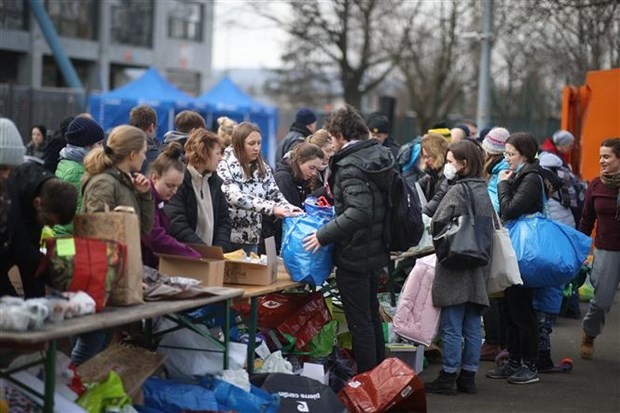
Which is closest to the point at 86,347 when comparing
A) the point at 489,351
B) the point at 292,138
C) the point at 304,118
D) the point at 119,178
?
the point at 119,178

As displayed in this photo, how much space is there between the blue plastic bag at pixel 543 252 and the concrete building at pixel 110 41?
30.0 m

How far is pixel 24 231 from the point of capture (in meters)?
5.87

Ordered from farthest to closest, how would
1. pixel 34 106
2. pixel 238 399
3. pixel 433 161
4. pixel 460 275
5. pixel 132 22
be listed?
1. pixel 132 22
2. pixel 34 106
3. pixel 433 161
4. pixel 460 275
5. pixel 238 399

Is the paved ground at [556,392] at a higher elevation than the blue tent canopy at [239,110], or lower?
lower

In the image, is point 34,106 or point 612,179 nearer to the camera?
point 612,179

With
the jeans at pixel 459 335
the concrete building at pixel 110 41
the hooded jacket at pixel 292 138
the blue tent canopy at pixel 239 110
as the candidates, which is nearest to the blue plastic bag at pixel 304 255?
the jeans at pixel 459 335

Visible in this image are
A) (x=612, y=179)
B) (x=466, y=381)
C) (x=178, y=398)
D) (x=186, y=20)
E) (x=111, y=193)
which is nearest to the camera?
(x=111, y=193)

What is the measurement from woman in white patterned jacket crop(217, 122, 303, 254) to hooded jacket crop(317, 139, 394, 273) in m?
0.84

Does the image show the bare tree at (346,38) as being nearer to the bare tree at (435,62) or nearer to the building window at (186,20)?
the bare tree at (435,62)

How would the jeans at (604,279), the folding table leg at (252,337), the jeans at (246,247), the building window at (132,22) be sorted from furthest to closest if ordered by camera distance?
1. the building window at (132,22)
2. the jeans at (604,279)
3. the jeans at (246,247)
4. the folding table leg at (252,337)

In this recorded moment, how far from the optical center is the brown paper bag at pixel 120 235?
614cm

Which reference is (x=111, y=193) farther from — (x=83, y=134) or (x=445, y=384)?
(x=445, y=384)

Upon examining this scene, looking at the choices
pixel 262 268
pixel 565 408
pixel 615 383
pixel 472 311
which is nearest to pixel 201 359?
pixel 262 268

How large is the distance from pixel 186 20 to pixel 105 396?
42.8 meters
